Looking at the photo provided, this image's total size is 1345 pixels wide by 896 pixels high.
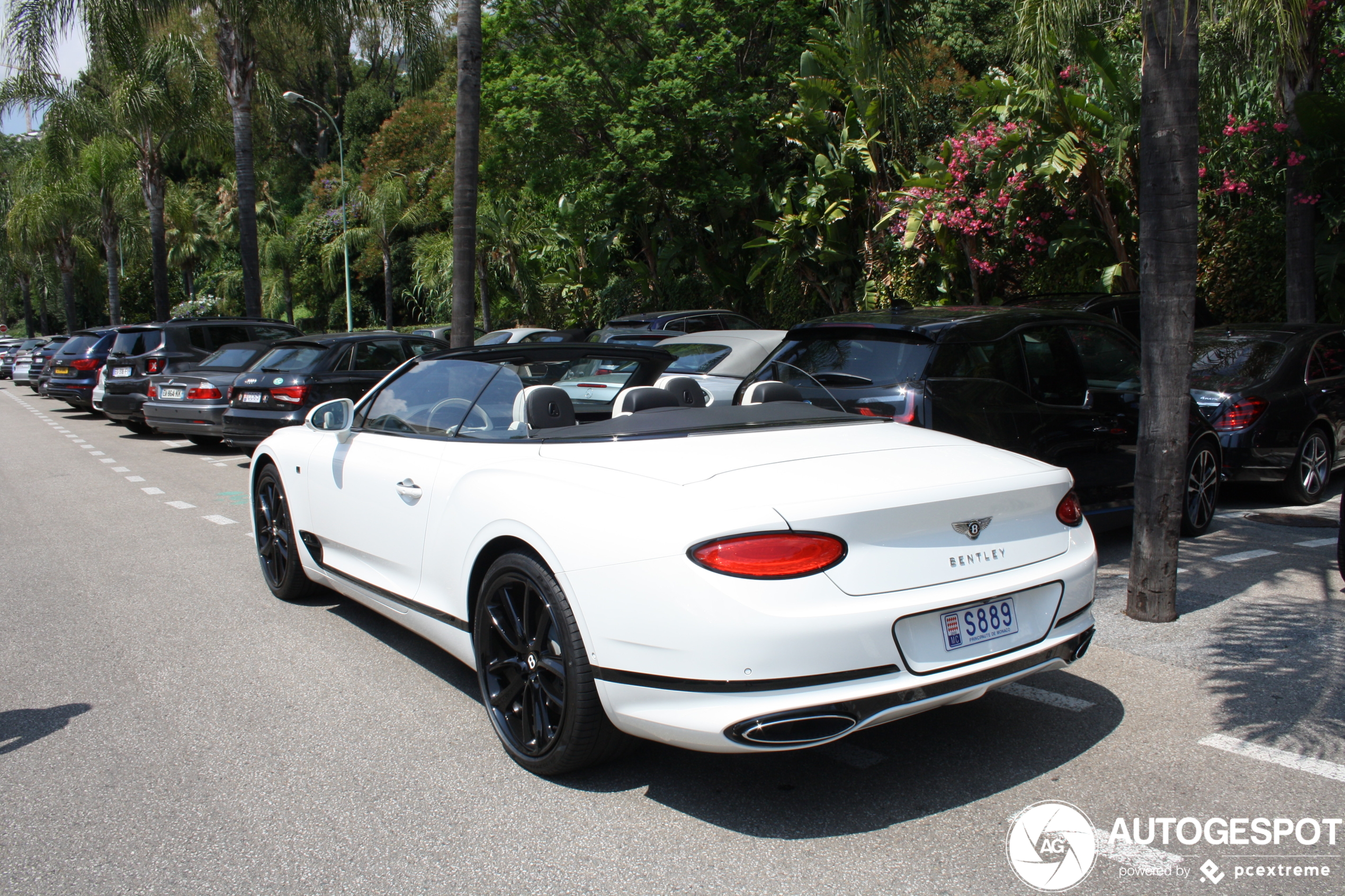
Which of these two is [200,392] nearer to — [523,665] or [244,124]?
[244,124]

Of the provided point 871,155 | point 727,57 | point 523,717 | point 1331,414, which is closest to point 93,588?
point 523,717

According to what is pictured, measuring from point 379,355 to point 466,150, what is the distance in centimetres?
268

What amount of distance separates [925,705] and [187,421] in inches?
529

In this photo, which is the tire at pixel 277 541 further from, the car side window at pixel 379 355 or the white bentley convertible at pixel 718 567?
the car side window at pixel 379 355

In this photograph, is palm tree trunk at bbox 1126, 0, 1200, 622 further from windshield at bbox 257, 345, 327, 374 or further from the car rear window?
the car rear window

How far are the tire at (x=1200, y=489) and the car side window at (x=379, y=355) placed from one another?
8780 millimetres

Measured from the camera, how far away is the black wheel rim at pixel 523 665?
3.57 m

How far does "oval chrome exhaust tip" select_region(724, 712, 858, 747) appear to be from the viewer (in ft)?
9.87

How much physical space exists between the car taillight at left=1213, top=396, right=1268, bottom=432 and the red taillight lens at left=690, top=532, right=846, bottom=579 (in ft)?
22.3

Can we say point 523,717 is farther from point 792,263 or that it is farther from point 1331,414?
point 792,263

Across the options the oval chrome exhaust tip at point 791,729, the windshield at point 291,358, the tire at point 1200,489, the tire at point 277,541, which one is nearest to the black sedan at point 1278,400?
the tire at point 1200,489

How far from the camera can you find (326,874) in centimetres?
303

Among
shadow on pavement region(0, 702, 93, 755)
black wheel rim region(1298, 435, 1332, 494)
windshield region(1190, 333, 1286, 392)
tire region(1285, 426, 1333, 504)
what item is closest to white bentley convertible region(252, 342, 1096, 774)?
shadow on pavement region(0, 702, 93, 755)

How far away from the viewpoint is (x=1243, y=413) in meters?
8.54
